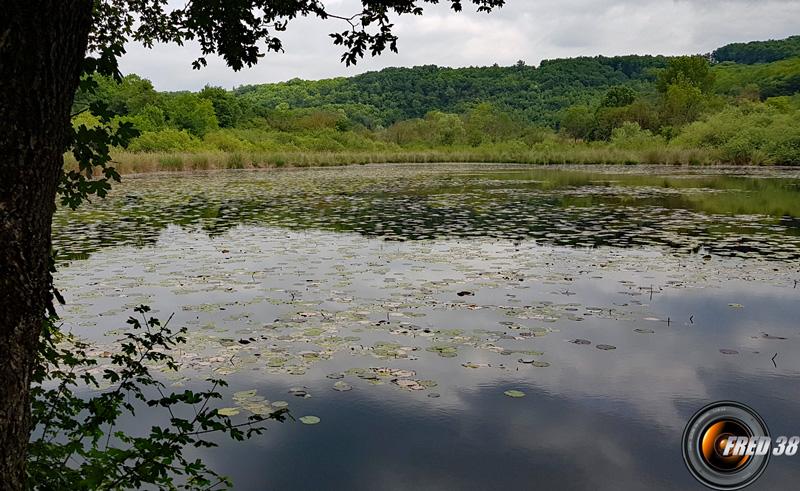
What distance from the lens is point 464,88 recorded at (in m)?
115

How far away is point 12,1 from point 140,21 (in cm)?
382

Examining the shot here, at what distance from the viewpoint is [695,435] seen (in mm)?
4043

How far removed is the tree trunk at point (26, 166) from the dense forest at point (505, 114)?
3.85 ft

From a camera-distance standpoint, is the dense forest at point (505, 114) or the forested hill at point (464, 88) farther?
the forested hill at point (464, 88)

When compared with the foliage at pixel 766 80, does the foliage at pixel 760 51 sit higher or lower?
higher

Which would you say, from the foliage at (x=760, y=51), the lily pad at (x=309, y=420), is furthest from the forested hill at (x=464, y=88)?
the lily pad at (x=309, y=420)

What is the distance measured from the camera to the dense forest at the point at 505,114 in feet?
140

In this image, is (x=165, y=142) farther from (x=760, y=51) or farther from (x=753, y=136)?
(x=760, y=51)

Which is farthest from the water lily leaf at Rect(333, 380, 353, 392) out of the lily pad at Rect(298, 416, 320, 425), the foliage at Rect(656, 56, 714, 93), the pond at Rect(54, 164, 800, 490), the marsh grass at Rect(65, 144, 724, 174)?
the foliage at Rect(656, 56, 714, 93)

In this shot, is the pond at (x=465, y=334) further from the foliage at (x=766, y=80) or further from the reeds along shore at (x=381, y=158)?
the foliage at (x=766, y=80)

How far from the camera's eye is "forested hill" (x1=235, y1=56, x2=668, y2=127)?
10331cm

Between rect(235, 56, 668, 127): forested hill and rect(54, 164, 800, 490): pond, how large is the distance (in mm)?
85656

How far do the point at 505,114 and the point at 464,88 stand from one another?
42622 mm

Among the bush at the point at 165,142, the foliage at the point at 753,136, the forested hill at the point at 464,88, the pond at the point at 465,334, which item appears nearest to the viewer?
the pond at the point at 465,334
